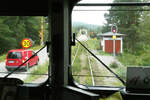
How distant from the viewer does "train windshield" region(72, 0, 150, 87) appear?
81.2 inches

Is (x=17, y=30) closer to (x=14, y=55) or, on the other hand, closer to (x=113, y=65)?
(x=14, y=55)

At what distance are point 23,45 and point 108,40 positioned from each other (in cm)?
110

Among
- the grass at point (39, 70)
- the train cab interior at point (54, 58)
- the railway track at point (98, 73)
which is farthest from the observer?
the grass at point (39, 70)

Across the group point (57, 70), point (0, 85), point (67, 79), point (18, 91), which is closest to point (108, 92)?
point (67, 79)

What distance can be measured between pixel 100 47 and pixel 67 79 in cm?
59

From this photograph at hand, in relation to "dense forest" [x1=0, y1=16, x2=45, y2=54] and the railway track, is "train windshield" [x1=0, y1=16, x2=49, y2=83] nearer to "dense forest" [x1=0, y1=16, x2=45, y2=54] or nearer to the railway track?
"dense forest" [x1=0, y1=16, x2=45, y2=54]

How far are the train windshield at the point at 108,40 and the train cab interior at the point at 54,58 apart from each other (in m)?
0.05

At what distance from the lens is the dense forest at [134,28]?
205 cm

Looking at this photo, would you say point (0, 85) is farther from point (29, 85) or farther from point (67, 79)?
point (67, 79)

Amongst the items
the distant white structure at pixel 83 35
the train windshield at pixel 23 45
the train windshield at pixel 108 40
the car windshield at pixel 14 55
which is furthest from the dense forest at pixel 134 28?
the car windshield at pixel 14 55

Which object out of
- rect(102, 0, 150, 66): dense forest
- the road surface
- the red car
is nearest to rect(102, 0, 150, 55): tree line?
rect(102, 0, 150, 66): dense forest

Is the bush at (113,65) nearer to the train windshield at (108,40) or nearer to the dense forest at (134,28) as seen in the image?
the train windshield at (108,40)

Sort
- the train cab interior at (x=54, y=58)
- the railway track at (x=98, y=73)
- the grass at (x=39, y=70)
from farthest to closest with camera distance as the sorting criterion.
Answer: the grass at (x=39, y=70) < the railway track at (x=98, y=73) < the train cab interior at (x=54, y=58)

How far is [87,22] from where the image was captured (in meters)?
2.16
